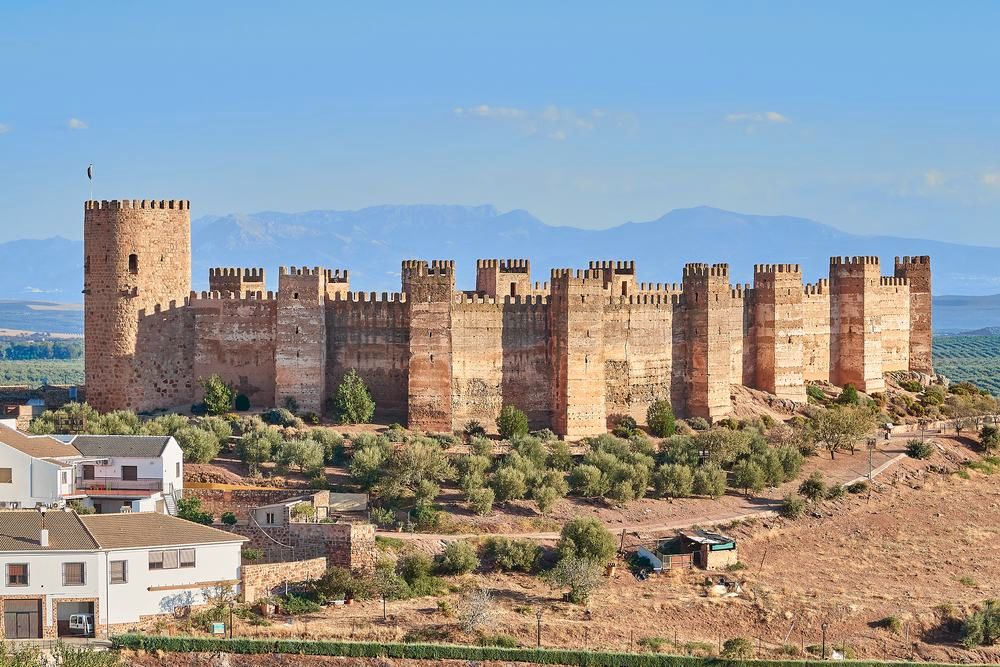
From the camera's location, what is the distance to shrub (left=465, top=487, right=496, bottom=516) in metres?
43.3

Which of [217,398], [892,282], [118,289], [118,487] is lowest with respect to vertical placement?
[118,487]

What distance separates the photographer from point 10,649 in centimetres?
3372

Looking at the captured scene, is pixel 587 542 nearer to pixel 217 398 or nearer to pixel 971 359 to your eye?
pixel 217 398

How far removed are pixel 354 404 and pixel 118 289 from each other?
25.0ft

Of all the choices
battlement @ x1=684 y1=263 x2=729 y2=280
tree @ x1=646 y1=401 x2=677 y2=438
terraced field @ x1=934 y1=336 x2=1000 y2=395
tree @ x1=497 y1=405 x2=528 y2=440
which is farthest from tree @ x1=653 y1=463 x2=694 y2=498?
terraced field @ x1=934 y1=336 x2=1000 y2=395

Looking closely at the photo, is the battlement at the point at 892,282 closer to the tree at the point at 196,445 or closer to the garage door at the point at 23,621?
the tree at the point at 196,445

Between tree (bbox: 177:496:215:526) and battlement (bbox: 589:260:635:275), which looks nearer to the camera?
tree (bbox: 177:496:215:526)

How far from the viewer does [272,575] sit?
125 feet

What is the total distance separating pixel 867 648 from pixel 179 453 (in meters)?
17.1

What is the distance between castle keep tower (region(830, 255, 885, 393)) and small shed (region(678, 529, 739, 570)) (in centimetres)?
2317

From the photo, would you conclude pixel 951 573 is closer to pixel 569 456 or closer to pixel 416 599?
pixel 569 456

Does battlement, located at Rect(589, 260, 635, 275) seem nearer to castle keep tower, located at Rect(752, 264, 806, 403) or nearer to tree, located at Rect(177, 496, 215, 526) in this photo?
castle keep tower, located at Rect(752, 264, 806, 403)

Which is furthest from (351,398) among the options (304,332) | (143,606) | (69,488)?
(143,606)

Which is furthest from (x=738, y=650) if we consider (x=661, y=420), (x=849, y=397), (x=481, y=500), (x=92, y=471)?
(x=849, y=397)
